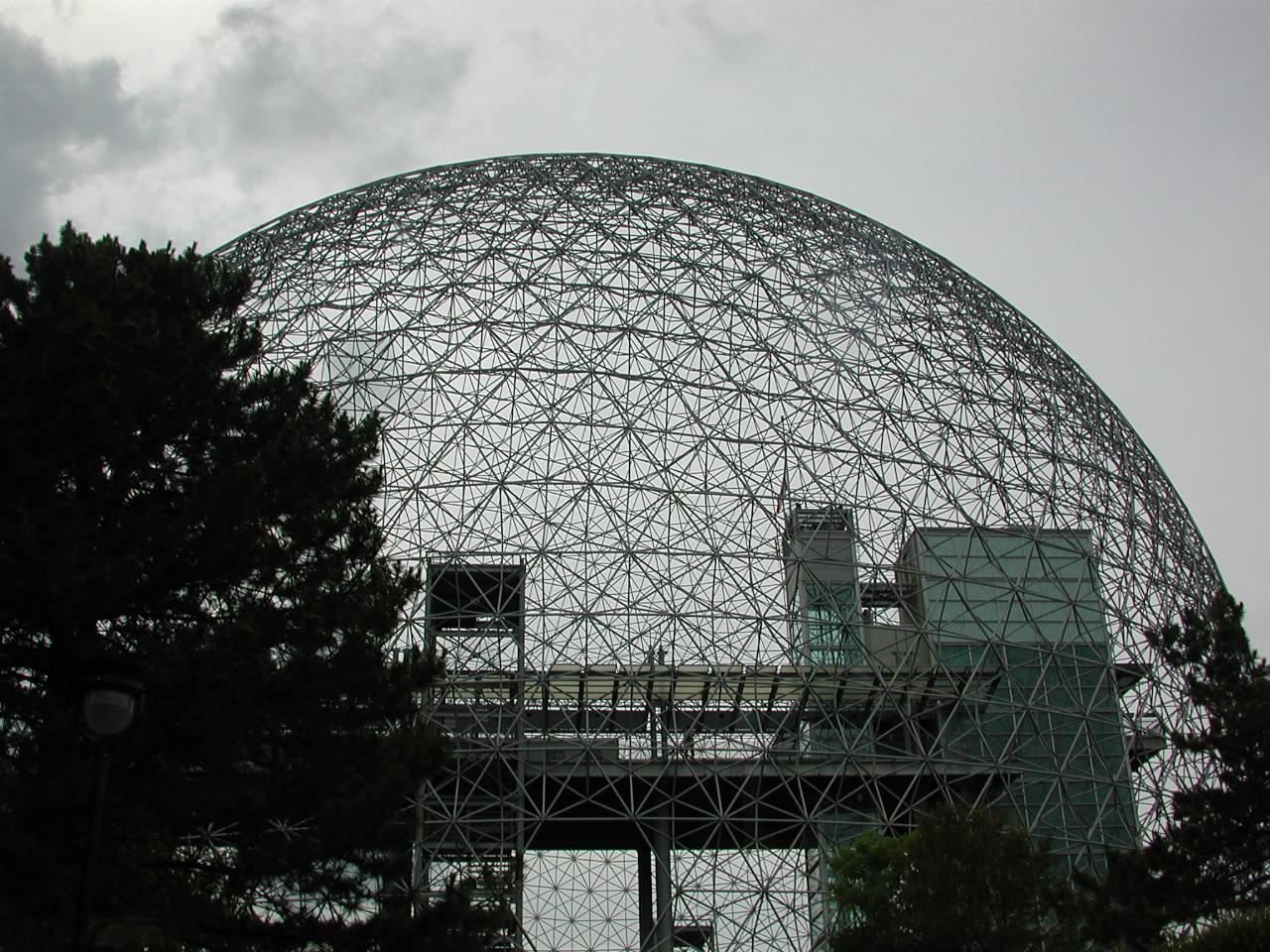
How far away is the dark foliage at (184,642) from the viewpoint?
11703mm

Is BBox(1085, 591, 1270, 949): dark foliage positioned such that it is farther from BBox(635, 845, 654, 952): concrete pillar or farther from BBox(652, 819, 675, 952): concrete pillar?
BBox(635, 845, 654, 952): concrete pillar

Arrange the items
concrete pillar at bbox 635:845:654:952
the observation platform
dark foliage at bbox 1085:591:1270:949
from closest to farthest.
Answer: dark foliage at bbox 1085:591:1270:949 → the observation platform → concrete pillar at bbox 635:845:654:952

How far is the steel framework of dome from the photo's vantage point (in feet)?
76.2

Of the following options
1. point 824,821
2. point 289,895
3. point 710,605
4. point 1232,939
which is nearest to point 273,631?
point 289,895

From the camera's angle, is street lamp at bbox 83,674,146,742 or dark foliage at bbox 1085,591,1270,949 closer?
street lamp at bbox 83,674,146,742

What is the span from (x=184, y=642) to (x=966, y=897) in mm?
10422

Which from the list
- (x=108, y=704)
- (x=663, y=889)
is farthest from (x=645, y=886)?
→ (x=108, y=704)

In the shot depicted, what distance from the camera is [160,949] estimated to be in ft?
38.4

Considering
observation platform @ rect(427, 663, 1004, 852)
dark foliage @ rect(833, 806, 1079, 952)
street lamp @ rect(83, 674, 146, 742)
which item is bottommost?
dark foliage @ rect(833, 806, 1079, 952)

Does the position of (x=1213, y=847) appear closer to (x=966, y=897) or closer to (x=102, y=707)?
(x=966, y=897)

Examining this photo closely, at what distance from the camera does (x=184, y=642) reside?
1228 cm

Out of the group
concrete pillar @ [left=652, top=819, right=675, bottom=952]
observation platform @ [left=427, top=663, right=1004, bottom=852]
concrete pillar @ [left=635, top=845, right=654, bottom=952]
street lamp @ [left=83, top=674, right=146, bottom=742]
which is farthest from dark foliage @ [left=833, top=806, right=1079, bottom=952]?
street lamp @ [left=83, top=674, right=146, bottom=742]

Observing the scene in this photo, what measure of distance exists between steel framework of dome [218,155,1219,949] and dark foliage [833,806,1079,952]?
4.69 meters

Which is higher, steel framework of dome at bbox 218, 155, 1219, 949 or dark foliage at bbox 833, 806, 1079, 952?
steel framework of dome at bbox 218, 155, 1219, 949
